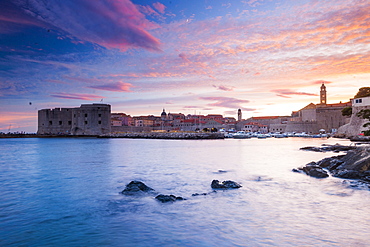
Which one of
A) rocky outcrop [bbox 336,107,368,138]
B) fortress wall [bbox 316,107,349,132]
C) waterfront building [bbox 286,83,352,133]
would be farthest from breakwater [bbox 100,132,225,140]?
fortress wall [bbox 316,107,349,132]

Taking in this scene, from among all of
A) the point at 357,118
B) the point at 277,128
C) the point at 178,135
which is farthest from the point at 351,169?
the point at 277,128

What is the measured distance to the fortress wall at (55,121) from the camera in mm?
54188

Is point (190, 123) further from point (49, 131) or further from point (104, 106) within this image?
point (49, 131)

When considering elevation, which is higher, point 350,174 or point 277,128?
point 277,128

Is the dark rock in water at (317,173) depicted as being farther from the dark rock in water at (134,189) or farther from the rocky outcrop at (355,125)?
the rocky outcrop at (355,125)

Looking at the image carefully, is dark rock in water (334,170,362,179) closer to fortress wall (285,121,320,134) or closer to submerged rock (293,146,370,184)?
submerged rock (293,146,370,184)

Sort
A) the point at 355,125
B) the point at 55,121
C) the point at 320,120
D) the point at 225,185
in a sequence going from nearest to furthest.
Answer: the point at 225,185, the point at 355,125, the point at 55,121, the point at 320,120

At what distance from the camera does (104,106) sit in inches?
2079

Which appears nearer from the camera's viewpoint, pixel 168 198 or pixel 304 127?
pixel 168 198

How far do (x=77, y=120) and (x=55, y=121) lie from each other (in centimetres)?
615

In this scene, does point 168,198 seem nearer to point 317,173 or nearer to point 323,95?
point 317,173

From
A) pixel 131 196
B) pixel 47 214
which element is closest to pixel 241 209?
pixel 131 196

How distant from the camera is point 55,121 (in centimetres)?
5531

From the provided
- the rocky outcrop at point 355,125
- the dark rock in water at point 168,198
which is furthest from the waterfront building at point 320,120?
the dark rock in water at point 168,198
